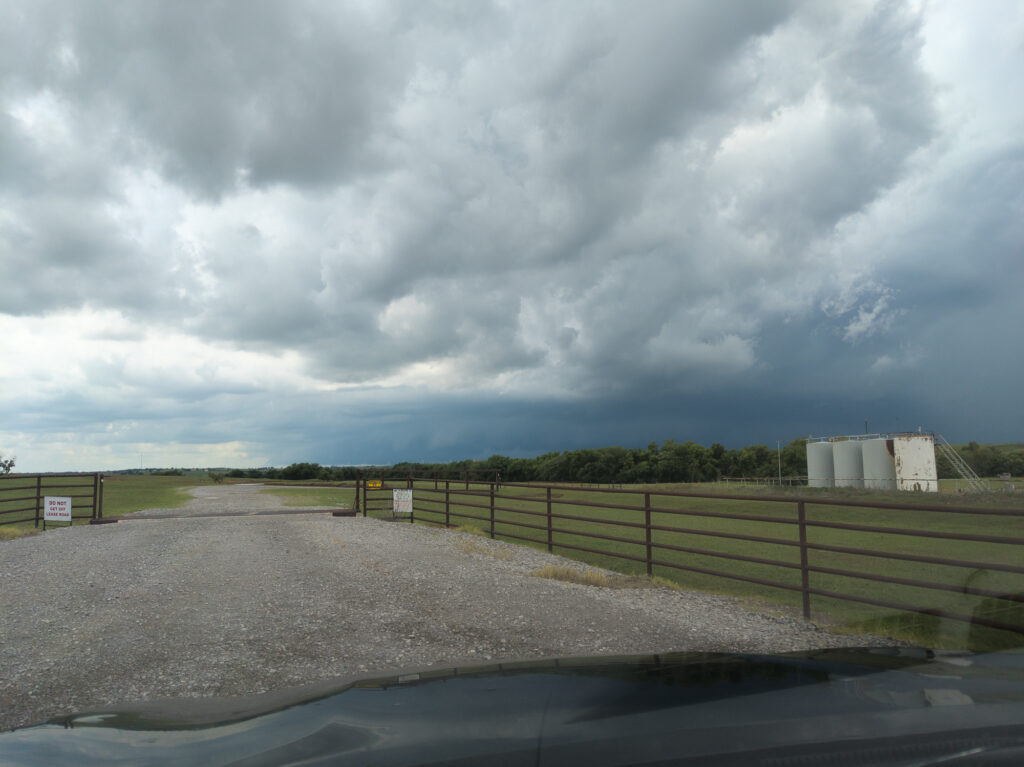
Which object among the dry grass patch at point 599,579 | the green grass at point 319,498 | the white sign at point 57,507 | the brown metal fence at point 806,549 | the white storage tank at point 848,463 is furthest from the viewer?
the white storage tank at point 848,463

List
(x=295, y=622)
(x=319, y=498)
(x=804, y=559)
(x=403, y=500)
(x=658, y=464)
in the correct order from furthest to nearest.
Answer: (x=658, y=464), (x=319, y=498), (x=403, y=500), (x=804, y=559), (x=295, y=622)

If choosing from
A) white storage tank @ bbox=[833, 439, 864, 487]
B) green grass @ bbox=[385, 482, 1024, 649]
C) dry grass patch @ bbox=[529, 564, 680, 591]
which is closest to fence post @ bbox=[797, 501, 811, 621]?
green grass @ bbox=[385, 482, 1024, 649]

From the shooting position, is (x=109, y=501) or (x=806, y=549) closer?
(x=806, y=549)

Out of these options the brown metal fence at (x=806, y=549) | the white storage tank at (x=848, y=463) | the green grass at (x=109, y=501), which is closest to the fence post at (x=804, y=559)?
the brown metal fence at (x=806, y=549)

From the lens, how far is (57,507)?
17125 mm

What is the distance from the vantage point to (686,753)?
1.48 m

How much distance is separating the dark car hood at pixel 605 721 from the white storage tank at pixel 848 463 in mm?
49528

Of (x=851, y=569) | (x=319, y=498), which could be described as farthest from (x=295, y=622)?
(x=319, y=498)

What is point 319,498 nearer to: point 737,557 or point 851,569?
point 851,569

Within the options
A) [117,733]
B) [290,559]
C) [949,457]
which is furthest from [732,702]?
[949,457]

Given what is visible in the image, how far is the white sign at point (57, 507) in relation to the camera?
17031 millimetres

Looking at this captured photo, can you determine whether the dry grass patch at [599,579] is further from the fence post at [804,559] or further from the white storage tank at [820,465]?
the white storage tank at [820,465]

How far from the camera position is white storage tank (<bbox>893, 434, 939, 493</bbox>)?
4069 centimetres

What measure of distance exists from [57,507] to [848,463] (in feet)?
157
